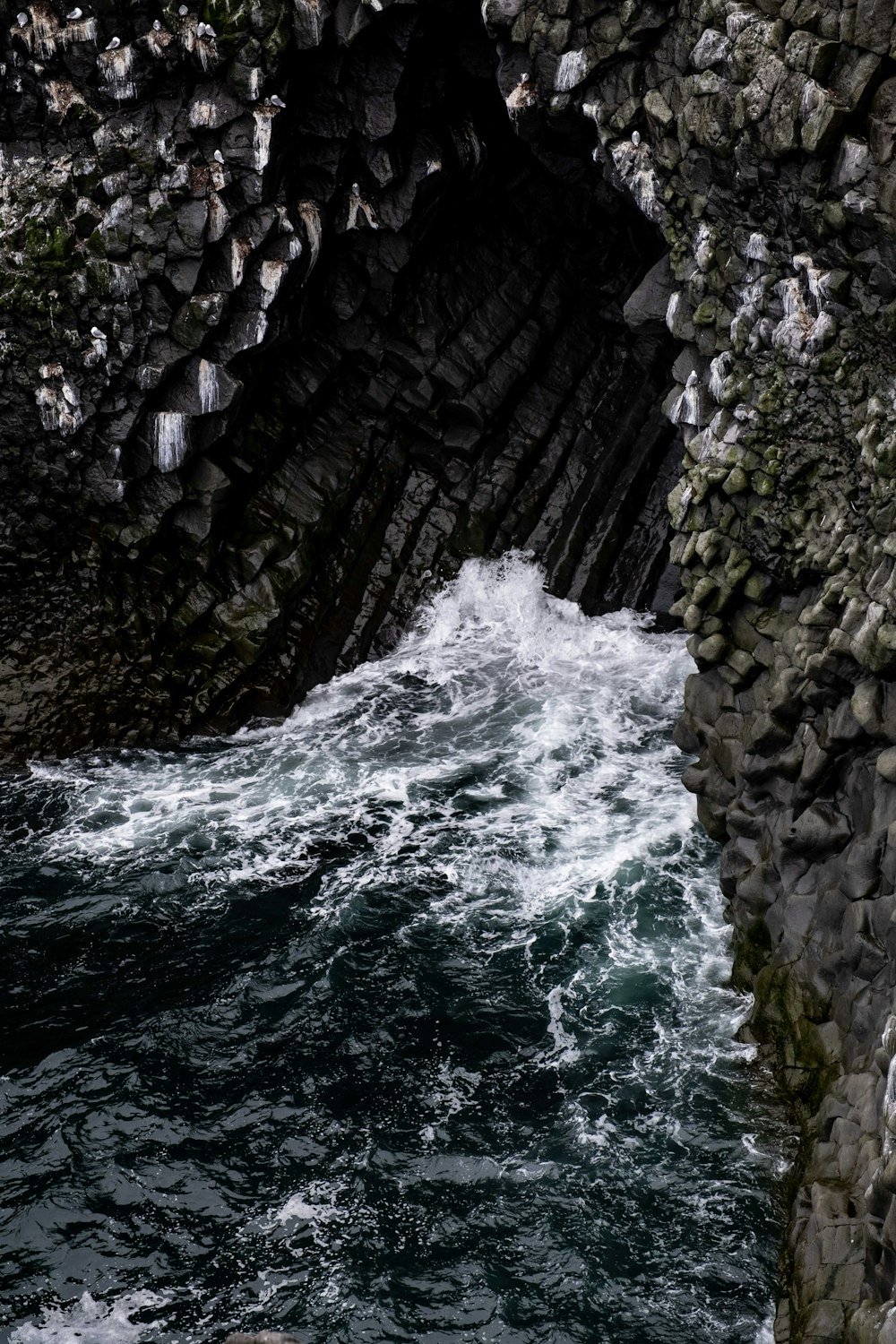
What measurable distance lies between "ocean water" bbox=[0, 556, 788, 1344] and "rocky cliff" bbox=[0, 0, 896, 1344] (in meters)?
1.22

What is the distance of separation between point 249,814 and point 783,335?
12.4 metres

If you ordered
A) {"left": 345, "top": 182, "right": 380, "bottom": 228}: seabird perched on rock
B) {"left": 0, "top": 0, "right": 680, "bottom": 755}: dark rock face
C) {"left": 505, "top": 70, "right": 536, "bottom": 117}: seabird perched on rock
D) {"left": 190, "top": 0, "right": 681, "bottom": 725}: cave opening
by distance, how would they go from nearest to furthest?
{"left": 505, "top": 70, "right": 536, "bottom": 117}: seabird perched on rock < {"left": 0, "top": 0, "right": 680, "bottom": 755}: dark rock face < {"left": 190, "top": 0, "right": 681, "bottom": 725}: cave opening < {"left": 345, "top": 182, "right": 380, "bottom": 228}: seabird perched on rock

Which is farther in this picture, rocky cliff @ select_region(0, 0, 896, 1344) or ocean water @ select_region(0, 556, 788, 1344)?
rocky cliff @ select_region(0, 0, 896, 1344)

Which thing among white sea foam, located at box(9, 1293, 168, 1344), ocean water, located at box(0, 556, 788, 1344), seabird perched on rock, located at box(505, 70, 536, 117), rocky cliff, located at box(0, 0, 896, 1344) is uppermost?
seabird perched on rock, located at box(505, 70, 536, 117)

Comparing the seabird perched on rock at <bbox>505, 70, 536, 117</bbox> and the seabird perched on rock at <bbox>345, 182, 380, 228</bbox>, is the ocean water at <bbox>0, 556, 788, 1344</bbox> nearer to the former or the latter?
the seabird perched on rock at <bbox>345, 182, 380, 228</bbox>

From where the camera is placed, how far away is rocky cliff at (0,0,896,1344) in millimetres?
15984

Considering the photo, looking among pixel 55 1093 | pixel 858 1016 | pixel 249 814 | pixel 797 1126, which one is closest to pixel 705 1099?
pixel 797 1126

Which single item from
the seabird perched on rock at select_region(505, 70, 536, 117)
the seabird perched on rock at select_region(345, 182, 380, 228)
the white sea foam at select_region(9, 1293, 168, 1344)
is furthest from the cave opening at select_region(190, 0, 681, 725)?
the white sea foam at select_region(9, 1293, 168, 1344)

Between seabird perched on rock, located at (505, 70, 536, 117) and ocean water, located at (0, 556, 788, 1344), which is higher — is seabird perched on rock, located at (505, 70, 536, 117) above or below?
above

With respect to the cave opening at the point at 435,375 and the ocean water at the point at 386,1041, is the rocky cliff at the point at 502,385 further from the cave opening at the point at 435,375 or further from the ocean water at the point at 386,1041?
the ocean water at the point at 386,1041

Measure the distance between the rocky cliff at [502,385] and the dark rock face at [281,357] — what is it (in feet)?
0.24

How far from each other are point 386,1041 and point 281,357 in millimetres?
14524

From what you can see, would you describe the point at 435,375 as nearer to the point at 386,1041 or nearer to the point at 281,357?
the point at 281,357

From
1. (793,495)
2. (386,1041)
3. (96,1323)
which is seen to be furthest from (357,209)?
(96,1323)
